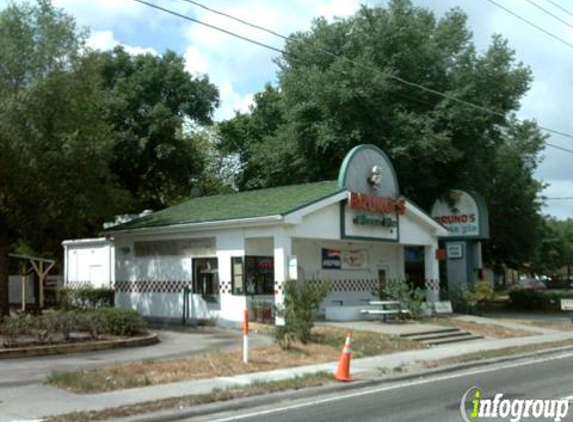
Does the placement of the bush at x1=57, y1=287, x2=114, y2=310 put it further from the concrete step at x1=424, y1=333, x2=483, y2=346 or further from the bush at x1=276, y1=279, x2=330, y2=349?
the concrete step at x1=424, y1=333, x2=483, y2=346

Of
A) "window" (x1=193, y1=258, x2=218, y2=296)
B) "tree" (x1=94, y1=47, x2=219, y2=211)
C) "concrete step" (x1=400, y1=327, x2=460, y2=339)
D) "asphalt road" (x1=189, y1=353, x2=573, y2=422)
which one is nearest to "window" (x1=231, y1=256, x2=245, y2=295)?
"window" (x1=193, y1=258, x2=218, y2=296)

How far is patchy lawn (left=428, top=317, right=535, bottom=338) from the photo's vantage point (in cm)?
2420

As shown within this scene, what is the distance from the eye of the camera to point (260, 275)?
2523cm

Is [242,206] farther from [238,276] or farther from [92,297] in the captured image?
[92,297]

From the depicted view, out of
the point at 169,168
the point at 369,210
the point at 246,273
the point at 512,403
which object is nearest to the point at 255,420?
the point at 512,403

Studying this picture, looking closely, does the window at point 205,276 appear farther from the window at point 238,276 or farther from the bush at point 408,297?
the bush at point 408,297

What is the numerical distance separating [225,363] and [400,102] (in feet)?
70.9

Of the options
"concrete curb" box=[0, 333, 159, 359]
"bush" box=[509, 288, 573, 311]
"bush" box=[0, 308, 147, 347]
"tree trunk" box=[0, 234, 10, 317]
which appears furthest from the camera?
"bush" box=[509, 288, 573, 311]

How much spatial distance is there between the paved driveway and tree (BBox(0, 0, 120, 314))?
17.7ft

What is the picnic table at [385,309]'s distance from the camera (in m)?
25.1

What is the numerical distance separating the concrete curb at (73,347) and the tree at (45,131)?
6246 mm

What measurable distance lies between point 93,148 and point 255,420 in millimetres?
14885

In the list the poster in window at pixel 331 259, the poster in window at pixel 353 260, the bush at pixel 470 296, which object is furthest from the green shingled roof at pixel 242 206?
the bush at pixel 470 296

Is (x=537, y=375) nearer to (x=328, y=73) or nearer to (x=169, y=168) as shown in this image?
(x=328, y=73)
